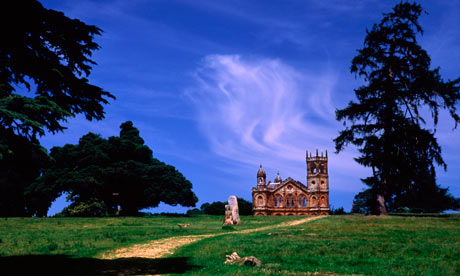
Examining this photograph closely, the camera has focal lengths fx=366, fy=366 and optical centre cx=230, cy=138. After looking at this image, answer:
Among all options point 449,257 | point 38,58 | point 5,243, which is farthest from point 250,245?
point 5,243

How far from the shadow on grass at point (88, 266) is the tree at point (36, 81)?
2.08 m

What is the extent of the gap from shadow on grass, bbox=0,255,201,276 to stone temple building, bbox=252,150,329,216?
252ft

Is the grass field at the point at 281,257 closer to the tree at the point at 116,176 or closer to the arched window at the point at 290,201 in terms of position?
the tree at the point at 116,176

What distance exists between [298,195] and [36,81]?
83053 mm

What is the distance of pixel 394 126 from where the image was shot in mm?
31625

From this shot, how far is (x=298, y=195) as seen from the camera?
88188mm

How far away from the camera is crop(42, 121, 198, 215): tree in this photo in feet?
138

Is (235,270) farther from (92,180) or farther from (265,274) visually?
(92,180)

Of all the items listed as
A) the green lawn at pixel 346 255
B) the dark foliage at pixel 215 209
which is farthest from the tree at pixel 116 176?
the green lawn at pixel 346 255

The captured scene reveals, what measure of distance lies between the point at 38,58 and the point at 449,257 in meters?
13.0

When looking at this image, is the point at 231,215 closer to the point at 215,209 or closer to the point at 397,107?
the point at 397,107

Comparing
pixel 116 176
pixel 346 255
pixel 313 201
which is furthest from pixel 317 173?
pixel 346 255

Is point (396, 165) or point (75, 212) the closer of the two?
point (396, 165)

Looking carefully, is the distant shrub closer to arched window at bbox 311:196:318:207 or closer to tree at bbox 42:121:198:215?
tree at bbox 42:121:198:215
